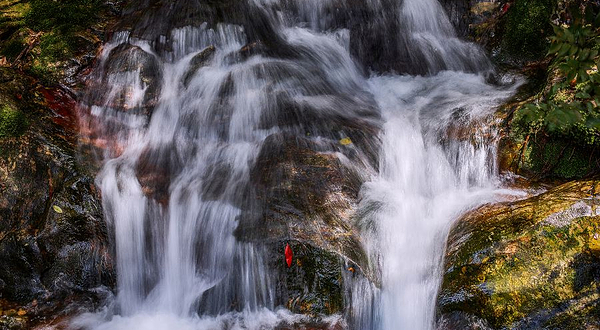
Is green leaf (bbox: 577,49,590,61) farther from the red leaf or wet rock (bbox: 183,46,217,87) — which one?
wet rock (bbox: 183,46,217,87)

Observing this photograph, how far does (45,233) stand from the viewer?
476 cm

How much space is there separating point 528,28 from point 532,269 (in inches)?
174

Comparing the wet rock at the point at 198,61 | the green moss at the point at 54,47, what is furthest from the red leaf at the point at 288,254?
the green moss at the point at 54,47

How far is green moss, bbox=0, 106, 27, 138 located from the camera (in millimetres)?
5039

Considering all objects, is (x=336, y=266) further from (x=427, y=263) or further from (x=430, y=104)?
(x=430, y=104)

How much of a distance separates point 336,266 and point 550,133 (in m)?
2.48

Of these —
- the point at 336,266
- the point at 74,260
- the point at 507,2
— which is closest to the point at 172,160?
the point at 74,260

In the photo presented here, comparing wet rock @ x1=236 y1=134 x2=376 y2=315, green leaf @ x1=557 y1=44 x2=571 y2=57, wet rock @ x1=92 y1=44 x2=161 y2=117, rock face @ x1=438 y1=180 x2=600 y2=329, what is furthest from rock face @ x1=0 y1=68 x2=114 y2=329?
green leaf @ x1=557 y1=44 x2=571 y2=57

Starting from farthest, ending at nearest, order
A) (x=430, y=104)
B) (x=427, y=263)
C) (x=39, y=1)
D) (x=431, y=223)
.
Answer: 1. (x=39, y=1)
2. (x=430, y=104)
3. (x=431, y=223)
4. (x=427, y=263)

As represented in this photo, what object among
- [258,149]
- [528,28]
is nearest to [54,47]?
[258,149]

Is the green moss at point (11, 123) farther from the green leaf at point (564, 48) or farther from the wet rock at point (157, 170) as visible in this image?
the green leaf at point (564, 48)

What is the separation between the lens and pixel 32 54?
19.9ft

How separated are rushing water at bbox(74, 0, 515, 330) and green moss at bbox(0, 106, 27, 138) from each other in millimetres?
813

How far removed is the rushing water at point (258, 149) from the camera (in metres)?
4.36
